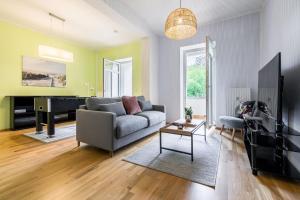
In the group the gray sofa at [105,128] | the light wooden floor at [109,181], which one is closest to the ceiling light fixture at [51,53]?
the gray sofa at [105,128]

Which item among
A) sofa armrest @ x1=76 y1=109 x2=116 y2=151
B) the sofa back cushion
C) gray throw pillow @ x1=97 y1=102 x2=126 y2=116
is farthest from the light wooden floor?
the sofa back cushion

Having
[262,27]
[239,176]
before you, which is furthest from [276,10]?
[239,176]

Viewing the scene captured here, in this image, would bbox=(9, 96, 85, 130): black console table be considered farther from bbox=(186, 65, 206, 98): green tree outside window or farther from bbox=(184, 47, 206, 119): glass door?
bbox=(186, 65, 206, 98): green tree outside window

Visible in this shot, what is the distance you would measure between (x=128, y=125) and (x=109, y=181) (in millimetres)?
950

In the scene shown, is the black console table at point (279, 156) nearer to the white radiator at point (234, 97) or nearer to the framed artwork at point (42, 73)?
the white radiator at point (234, 97)

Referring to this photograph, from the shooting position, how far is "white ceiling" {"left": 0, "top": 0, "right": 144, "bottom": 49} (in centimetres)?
299

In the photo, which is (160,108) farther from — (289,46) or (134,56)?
(289,46)

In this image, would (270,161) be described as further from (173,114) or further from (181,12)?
(173,114)

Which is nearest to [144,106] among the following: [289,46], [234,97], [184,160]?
[184,160]

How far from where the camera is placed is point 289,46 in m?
1.98

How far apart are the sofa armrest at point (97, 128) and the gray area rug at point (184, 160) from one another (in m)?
0.44

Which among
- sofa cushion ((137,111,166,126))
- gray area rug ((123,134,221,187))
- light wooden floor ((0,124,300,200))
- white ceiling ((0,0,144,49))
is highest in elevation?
white ceiling ((0,0,144,49))

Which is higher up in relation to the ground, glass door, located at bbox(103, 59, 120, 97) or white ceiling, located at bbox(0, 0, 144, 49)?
white ceiling, located at bbox(0, 0, 144, 49)

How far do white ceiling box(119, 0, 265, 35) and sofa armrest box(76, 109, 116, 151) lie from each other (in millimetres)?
2456
